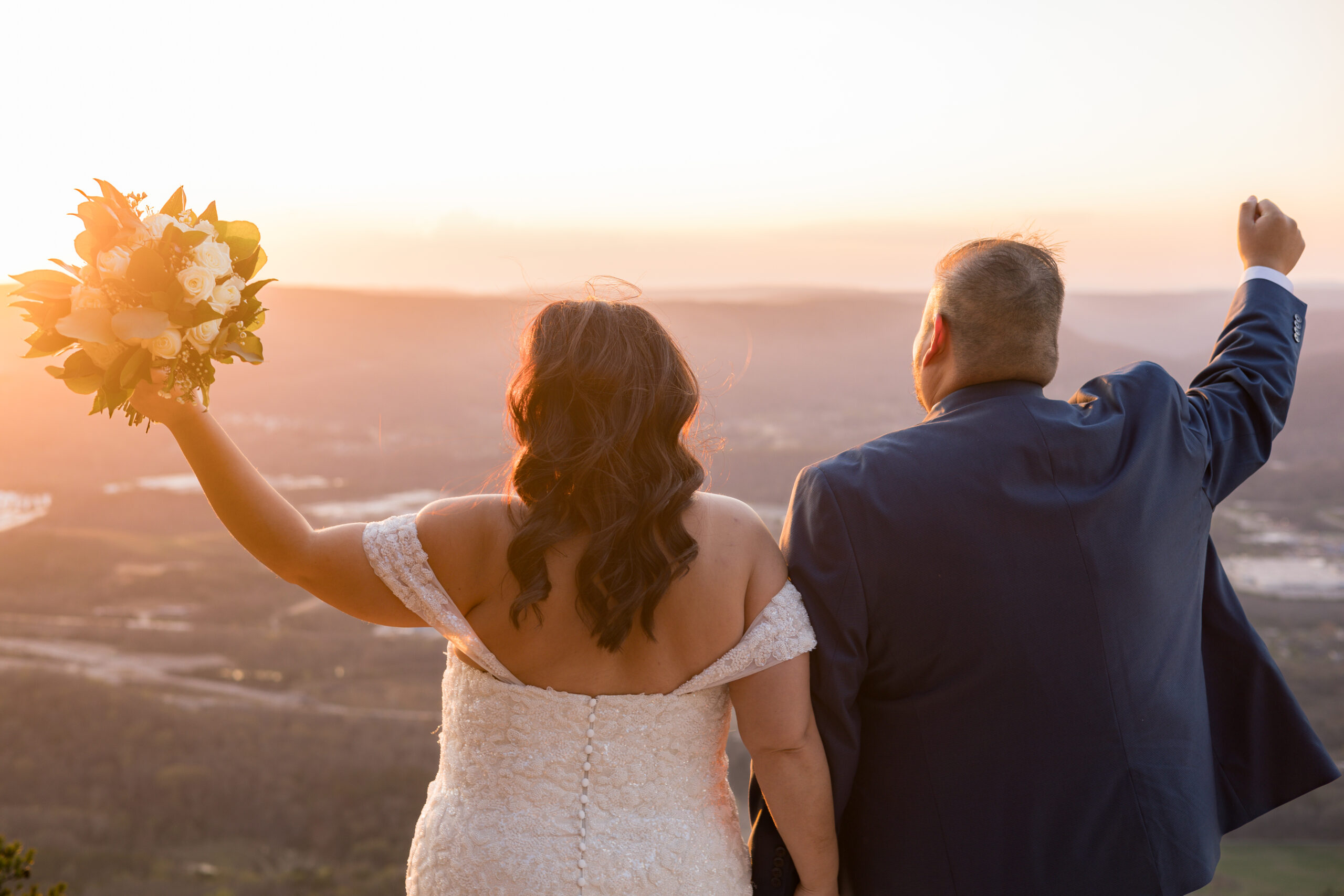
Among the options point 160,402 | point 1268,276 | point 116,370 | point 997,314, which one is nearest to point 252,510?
point 160,402

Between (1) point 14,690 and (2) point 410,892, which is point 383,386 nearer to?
(1) point 14,690

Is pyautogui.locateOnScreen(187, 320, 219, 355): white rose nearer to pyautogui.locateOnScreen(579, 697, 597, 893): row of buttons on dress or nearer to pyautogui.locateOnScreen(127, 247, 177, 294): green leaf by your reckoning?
pyautogui.locateOnScreen(127, 247, 177, 294): green leaf

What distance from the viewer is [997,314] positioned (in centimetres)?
247

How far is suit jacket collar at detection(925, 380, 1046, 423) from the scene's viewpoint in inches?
95.7

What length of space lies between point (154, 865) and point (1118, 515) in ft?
118

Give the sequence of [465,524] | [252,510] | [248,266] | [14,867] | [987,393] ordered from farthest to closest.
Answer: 1. [14,867]
2. [987,393]
3. [248,266]
4. [465,524]
5. [252,510]

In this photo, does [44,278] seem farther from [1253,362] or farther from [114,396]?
[1253,362]

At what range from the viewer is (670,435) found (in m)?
2.24

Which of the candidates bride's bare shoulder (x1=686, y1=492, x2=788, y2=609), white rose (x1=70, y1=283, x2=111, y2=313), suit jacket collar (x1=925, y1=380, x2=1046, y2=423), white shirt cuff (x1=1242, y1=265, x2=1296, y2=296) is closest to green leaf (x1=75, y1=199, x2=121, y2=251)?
white rose (x1=70, y1=283, x2=111, y2=313)

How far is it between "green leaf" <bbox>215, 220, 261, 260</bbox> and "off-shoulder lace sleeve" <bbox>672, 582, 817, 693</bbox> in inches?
64.0

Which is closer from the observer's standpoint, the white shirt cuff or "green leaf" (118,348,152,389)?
"green leaf" (118,348,152,389)

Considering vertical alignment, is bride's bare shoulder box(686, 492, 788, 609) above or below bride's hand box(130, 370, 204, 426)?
below

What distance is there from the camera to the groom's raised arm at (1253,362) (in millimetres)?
2686

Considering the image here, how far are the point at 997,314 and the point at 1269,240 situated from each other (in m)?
1.39
